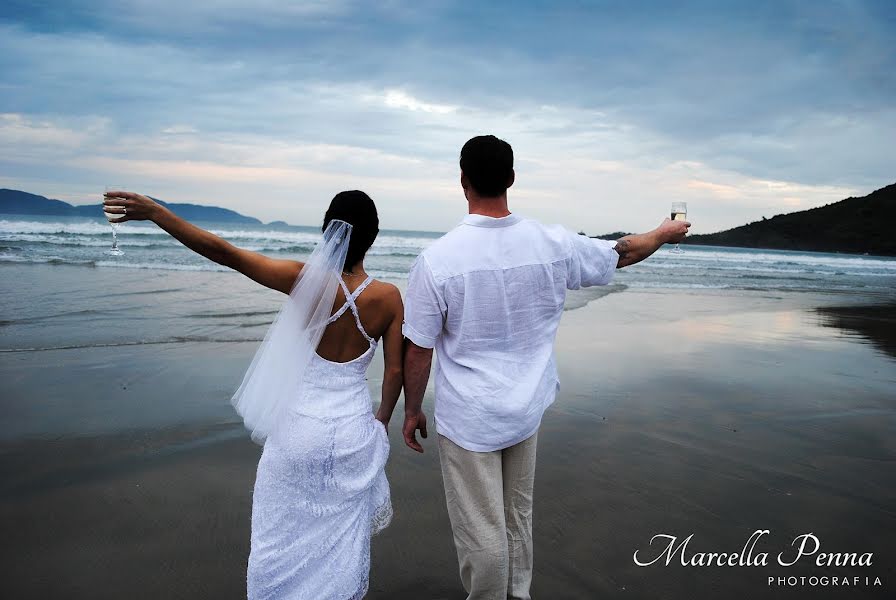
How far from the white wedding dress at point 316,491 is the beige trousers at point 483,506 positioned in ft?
1.37

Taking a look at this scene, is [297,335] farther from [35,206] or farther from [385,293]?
[35,206]

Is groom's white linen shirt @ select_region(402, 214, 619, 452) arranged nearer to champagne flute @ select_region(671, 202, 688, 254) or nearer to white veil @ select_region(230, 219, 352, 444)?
white veil @ select_region(230, 219, 352, 444)

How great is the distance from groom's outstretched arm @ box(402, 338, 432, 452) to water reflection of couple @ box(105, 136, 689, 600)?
0.01 meters

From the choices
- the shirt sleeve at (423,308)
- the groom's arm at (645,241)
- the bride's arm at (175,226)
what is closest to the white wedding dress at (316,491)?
the shirt sleeve at (423,308)

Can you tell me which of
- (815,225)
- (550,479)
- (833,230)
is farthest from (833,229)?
(550,479)

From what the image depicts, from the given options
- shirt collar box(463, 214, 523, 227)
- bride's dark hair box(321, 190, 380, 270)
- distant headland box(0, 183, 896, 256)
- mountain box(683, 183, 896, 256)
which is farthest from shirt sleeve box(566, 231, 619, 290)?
mountain box(683, 183, 896, 256)

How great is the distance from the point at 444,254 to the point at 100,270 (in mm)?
16708

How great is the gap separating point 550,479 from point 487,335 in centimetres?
214

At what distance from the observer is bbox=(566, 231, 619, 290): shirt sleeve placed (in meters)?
2.49

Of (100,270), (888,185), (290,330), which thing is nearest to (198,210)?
(100,270)

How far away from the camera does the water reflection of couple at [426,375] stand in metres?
2.35

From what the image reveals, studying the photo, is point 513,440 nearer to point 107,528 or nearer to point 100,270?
point 107,528

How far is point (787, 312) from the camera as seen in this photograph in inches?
524

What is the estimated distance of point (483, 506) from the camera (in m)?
2.40
